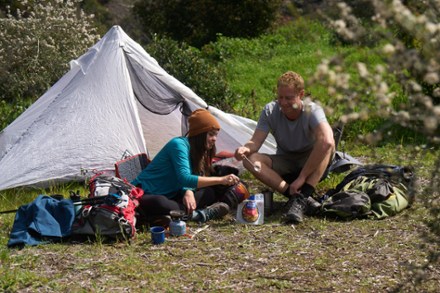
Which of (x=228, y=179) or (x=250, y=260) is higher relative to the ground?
(x=228, y=179)

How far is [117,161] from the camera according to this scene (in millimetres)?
6836

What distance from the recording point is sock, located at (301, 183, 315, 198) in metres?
6.07

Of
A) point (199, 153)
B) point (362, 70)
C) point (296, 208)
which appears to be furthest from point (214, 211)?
point (362, 70)

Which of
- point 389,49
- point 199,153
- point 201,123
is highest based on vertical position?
point 389,49

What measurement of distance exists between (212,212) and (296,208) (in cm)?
67

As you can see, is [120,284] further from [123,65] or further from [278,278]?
[123,65]

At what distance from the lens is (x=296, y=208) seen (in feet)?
19.2

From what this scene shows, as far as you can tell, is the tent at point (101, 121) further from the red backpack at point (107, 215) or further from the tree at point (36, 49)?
the tree at point (36, 49)

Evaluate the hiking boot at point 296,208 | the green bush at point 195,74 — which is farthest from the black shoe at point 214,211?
the green bush at point 195,74

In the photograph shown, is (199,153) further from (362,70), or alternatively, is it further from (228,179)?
(362,70)

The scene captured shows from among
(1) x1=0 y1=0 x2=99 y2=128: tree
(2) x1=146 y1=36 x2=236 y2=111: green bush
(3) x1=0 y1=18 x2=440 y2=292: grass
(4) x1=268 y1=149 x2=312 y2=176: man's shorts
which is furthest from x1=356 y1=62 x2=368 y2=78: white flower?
(1) x1=0 y1=0 x2=99 y2=128: tree

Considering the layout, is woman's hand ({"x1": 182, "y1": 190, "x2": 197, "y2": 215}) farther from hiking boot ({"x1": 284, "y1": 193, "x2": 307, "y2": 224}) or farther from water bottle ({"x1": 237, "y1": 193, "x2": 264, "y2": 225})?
hiking boot ({"x1": 284, "y1": 193, "x2": 307, "y2": 224})

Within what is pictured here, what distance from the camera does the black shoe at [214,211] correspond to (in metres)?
5.93

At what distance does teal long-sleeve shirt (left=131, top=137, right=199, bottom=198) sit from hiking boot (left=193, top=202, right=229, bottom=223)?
0.22 meters
